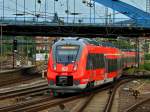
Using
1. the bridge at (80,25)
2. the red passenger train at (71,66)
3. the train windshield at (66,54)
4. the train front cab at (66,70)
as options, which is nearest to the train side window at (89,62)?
the red passenger train at (71,66)

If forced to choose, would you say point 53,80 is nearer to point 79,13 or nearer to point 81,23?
point 81,23

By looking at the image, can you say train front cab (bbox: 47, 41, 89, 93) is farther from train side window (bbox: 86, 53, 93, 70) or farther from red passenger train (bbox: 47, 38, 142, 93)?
train side window (bbox: 86, 53, 93, 70)

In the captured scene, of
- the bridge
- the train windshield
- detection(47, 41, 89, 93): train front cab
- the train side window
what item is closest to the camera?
detection(47, 41, 89, 93): train front cab

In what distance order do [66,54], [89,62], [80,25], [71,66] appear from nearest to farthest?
[71,66], [66,54], [89,62], [80,25]

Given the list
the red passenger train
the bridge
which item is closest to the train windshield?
the red passenger train

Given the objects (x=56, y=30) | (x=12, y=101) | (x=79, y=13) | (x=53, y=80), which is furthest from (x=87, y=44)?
(x=79, y=13)

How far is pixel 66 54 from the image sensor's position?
2644cm

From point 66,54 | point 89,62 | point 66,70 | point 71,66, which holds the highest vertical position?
point 66,54

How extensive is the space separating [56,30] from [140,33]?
33.2 ft

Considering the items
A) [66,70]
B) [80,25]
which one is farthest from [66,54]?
[80,25]

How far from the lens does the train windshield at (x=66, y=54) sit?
2627 centimetres

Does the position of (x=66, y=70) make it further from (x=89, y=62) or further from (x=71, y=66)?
(x=89, y=62)

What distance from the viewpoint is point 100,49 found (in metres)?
31.2

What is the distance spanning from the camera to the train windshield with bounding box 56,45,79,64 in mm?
26266
